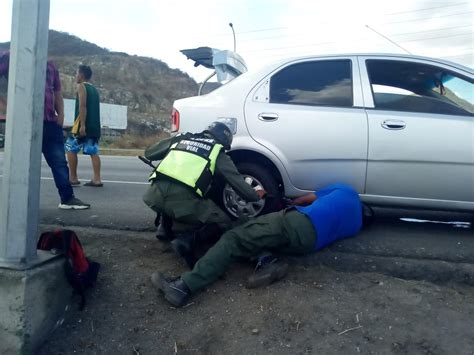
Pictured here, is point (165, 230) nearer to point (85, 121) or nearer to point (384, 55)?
point (384, 55)

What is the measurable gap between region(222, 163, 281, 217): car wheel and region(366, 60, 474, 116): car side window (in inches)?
48.9

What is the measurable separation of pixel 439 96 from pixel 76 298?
3.61 meters

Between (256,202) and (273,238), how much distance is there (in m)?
0.76

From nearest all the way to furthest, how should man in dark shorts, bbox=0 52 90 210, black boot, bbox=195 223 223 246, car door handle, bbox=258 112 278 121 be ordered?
black boot, bbox=195 223 223 246 < car door handle, bbox=258 112 278 121 < man in dark shorts, bbox=0 52 90 210

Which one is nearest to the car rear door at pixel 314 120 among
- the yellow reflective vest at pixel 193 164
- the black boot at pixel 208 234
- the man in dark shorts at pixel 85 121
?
the yellow reflective vest at pixel 193 164

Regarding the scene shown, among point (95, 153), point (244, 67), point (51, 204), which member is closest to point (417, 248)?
point (244, 67)

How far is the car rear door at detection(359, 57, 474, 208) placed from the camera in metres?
4.35

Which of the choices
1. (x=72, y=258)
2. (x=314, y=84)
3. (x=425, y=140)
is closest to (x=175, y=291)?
(x=72, y=258)

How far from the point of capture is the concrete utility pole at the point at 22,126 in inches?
118

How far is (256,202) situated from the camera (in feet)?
14.5

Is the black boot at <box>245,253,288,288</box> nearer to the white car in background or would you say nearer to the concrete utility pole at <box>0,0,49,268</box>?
the white car in background

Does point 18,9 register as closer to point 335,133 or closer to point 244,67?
point 335,133

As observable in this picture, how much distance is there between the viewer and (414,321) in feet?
10.5

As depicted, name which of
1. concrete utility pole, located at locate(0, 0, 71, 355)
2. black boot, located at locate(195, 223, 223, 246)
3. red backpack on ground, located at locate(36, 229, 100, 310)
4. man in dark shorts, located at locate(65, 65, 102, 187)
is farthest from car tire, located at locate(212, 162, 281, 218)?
man in dark shorts, located at locate(65, 65, 102, 187)
